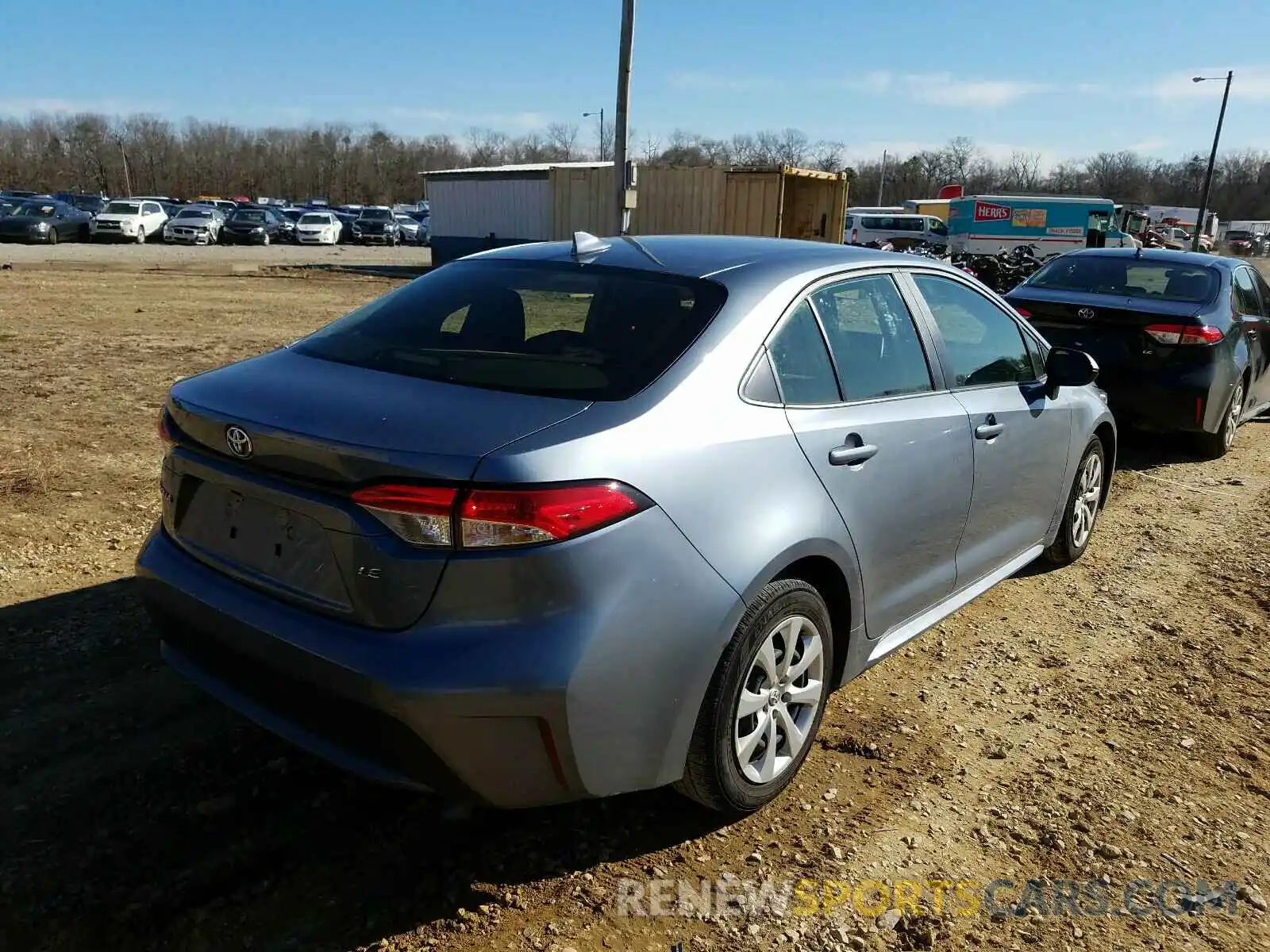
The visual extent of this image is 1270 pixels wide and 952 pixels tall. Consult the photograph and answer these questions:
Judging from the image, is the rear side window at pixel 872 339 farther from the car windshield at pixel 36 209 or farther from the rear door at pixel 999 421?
the car windshield at pixel 36 209

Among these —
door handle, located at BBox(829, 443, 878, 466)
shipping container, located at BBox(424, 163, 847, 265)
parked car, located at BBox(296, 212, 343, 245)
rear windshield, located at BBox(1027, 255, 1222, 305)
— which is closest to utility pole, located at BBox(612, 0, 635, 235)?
shipping container, located at BBox(424, 163, 847, 265)

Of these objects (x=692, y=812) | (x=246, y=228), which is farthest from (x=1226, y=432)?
(x=246, y=228)

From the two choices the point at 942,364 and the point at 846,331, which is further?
the point at 942,364

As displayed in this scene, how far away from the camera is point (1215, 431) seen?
7555 mm

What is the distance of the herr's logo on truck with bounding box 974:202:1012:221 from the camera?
138 feet

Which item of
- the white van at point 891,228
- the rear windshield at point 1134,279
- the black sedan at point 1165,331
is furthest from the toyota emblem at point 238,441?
the white van at point 891,228

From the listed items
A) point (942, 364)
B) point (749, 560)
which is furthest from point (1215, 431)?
point (749, 560)

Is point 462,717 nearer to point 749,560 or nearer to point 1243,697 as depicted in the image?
point 749,560

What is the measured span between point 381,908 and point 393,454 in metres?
1.19

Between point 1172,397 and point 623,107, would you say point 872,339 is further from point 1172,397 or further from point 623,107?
point 623,107

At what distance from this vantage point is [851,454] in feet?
9.91

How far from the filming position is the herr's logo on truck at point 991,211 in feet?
138

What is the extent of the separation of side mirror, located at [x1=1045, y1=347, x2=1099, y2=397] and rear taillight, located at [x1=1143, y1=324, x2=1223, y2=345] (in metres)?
3.25

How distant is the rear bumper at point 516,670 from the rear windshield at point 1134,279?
6.68 metres
